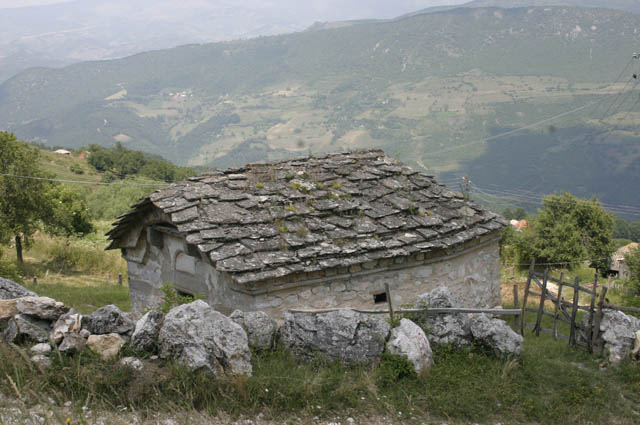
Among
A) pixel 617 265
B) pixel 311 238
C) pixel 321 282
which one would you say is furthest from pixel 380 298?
pixel 617 265

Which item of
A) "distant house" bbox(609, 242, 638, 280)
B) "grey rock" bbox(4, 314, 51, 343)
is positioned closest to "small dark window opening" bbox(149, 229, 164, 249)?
"grey rock" bbox(4, 314, 51, 343)

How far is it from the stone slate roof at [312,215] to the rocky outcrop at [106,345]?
2.11m

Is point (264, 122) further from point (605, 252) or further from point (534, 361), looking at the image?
point (534, 361)

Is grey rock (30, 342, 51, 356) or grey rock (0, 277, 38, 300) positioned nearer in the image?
grey rock (30, 342, 51, 356)

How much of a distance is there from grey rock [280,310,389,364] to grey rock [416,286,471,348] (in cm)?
72

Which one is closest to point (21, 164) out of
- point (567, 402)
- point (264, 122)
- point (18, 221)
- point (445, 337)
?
point (18, 221)

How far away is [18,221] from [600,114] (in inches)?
5902

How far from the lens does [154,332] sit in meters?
5.39

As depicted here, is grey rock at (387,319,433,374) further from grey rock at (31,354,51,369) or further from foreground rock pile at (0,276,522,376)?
grey rock at (31,354,51,369)

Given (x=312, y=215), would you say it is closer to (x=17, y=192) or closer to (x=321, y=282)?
(x=321, y=282)

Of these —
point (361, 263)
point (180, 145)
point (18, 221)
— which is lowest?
point (180, 145)

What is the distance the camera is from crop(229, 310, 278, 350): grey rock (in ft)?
19.1

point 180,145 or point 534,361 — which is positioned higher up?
point 534,361

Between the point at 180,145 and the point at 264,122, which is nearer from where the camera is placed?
the point at 180,145
